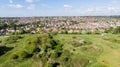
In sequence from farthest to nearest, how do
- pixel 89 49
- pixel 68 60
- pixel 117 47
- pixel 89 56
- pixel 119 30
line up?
pixel 119 30, pixel 117 47, pixel 89 49, pixel 89 56, pixel 68 60

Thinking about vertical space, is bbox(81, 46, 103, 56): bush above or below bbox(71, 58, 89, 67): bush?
above

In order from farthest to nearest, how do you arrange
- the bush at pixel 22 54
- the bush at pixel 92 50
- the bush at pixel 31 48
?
the bush at pixel 31 48 → the bush at pixel 92 50 → the bush at pixel 22 54

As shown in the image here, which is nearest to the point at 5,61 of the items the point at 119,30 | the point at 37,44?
the point at 37,44

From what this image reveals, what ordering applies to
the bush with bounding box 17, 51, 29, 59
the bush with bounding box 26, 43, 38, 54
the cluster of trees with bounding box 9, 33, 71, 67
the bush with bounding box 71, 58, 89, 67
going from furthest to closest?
the bush with bounding box 26, 43, 38, 54 < the bush with bounding box 17, 51, 29, 59 < the cluster of trees with bounding box 9, 33, 71, 67 < the bush with bounding box 71, 58, 89, 67

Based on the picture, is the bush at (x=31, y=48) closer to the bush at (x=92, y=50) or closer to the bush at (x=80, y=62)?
the bush at (x=80, y=62)

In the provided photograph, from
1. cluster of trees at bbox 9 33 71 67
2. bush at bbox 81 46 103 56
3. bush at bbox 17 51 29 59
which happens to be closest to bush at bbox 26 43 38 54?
cluster of trees at bbox 9 33 71 67

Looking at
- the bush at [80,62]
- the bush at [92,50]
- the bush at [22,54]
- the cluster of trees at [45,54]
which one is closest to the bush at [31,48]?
the cluster of trees at [45,54]

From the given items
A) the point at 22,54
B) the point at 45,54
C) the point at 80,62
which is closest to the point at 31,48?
the point at 22,54

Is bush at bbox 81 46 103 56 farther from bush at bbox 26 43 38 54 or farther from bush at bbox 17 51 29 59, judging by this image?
bush at bbox 17 51 29 59

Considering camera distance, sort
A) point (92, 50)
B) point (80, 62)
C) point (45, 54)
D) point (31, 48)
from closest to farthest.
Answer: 1. point (80, 62)
2. point (45, 54)
3. point (31, 48)
4. point (92, 50)

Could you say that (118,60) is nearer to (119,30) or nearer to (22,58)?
(22,58)

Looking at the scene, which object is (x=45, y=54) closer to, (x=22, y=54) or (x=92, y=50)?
(x=22, y=54)
